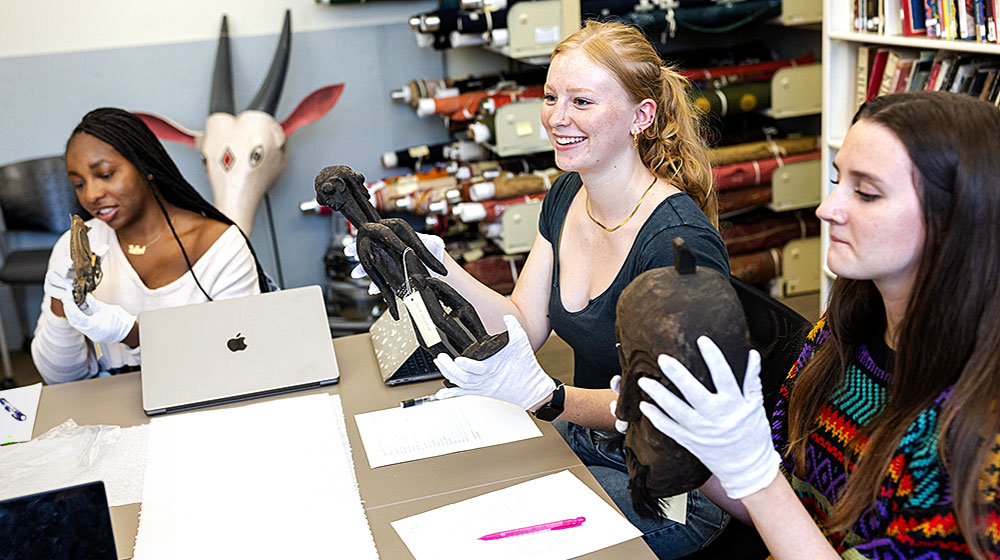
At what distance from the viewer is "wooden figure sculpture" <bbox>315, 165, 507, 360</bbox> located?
1.34m

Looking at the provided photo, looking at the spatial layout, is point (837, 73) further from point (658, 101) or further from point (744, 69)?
point (658, 101)

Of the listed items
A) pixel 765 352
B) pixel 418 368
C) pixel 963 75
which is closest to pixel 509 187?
pixel 963 75

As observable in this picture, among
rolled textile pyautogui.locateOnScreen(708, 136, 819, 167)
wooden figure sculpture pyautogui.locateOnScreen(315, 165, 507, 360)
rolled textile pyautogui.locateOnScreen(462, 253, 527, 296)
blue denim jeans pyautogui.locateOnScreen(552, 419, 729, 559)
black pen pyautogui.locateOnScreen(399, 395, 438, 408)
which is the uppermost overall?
wooden figure sculpture pyautogui.locateOnScreen(315, 165, 507, 360)

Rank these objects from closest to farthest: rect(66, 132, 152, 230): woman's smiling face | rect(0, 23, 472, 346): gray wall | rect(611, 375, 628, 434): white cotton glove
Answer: rect(611, 375, 628, 434): white cotton glove
rect(66, 132, 152, 230): woman's smiling face
rect(0, 23, 472, 346): gray wall

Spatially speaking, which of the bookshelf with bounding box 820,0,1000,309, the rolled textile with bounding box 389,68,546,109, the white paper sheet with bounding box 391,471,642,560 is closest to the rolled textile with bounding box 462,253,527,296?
the rolled textile with bounding box 389,68,546,109

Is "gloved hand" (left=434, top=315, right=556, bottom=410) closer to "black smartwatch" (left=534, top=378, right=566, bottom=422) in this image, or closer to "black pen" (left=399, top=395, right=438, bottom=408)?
"black smartwatch" (left=534, top=378, right=566, bottom=422)

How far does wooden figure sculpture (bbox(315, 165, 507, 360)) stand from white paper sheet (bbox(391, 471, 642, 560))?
8.5 inches

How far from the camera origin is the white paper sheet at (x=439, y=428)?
1456 mm

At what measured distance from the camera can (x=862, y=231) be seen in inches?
42.3

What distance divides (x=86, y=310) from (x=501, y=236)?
1662mm

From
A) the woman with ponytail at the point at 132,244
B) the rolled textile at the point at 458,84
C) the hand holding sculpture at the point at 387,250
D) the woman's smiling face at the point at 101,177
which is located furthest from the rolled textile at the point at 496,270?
the hand holding sculpture at the point at 387,250

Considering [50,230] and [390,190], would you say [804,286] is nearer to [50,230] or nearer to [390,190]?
[390,190]

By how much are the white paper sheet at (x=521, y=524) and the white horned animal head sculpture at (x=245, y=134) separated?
2391 mm

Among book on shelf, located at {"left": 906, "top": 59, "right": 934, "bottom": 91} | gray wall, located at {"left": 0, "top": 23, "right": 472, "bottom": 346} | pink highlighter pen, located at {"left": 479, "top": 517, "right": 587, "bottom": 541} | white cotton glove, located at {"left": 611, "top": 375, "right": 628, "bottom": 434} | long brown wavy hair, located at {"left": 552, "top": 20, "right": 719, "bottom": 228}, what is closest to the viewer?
white cotton glove, located at {"left": 611, "top": 375, "right": 628, "bottom": 434}
